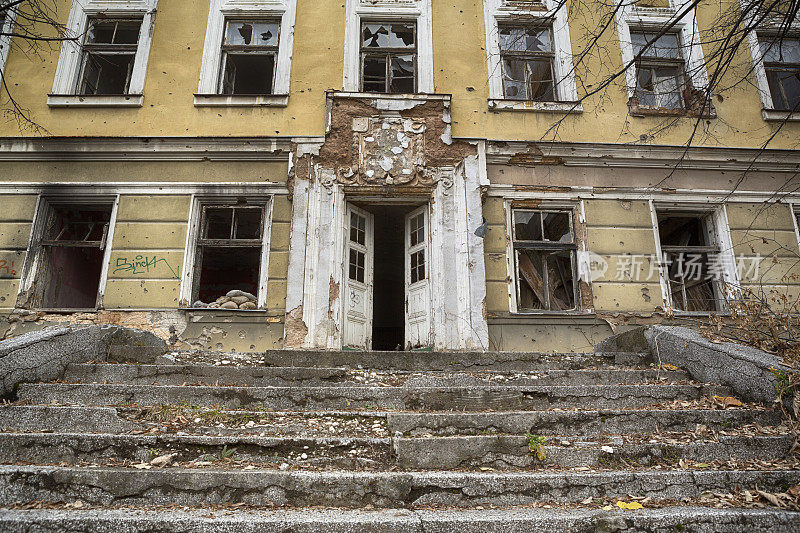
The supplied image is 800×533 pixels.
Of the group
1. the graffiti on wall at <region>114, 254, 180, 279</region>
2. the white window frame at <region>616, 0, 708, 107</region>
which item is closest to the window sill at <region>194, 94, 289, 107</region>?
the graffiti on wall at <region>114, 254, 180, 279</region>

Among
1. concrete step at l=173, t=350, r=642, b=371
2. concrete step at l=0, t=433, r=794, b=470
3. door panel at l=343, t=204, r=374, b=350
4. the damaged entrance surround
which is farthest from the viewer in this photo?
door panel at l=343, t=204, r=374, b=350

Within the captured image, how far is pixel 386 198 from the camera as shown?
7637 millimetres

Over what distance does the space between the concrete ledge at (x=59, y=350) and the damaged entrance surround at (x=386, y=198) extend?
2045mm

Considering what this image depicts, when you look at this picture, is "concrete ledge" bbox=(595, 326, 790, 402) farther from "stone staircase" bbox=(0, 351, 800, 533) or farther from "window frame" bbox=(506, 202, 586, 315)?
"window frame" bbox=(506, 202, 586, 315)

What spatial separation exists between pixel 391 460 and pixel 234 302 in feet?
16.2

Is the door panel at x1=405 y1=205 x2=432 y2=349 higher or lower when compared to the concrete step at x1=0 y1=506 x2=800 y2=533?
higher

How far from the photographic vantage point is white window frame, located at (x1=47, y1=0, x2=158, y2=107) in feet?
26.1

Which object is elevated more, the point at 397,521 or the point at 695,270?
the point at 695,270

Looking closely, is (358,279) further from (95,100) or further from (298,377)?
(95,100)

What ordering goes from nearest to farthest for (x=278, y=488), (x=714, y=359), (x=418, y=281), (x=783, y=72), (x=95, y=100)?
(x=278, y=488), (x=714, y=359), (x=418, y=281), (x=95, y=100), (x=783, y=72)

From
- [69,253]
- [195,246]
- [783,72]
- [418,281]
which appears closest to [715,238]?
[783,72]

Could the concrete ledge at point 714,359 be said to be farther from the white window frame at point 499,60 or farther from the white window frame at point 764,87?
the white window frame at point 764,87

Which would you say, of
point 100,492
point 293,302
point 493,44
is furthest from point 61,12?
point 100,492

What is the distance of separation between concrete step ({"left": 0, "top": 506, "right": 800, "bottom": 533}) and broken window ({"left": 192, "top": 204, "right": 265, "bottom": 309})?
4928 mm
